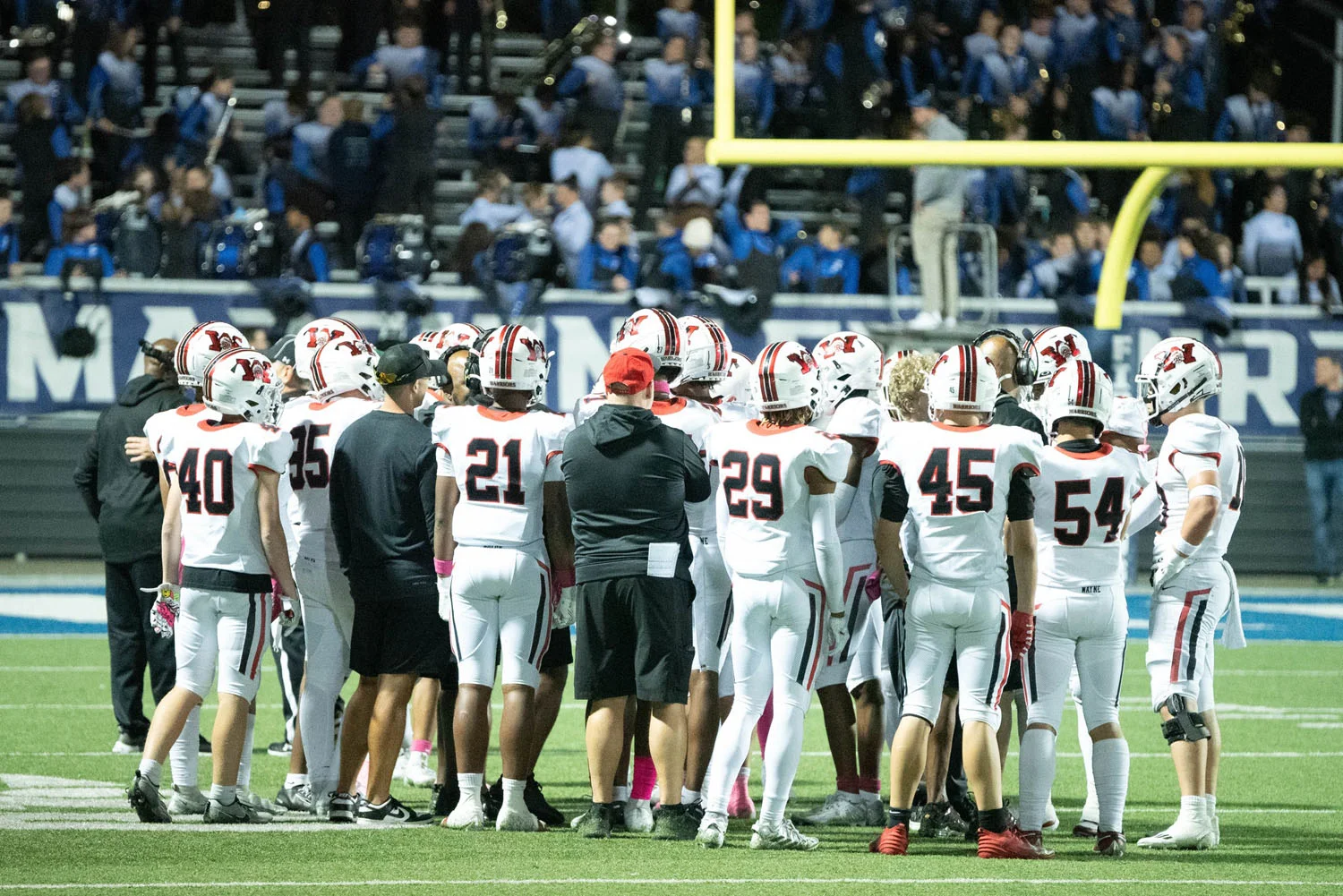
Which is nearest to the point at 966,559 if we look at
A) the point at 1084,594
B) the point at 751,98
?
the point at 1084,594

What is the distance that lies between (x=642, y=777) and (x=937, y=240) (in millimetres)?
9881

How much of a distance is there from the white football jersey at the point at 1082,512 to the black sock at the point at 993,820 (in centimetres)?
85

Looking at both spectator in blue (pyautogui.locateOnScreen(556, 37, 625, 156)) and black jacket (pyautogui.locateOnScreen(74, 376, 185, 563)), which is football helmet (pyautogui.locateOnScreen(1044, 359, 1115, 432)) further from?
spectator in blue (pyautogui.locateOnScreen(556, 37, 625, 156))

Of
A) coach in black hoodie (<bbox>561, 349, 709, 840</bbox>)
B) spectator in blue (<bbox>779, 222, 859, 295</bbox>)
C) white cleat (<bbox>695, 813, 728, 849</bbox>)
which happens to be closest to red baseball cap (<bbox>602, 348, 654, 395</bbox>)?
coach in black hoodie (<bbox>561, 349, 709, 840</bbox>)

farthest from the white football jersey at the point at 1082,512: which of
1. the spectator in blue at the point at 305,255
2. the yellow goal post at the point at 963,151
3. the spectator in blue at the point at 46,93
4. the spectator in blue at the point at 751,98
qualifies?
the spectator in blue at the point at 46,93

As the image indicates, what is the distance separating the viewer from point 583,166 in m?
17.8

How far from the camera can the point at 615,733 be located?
281 inches

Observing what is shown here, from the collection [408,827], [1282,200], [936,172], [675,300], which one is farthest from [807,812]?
[1282,200]

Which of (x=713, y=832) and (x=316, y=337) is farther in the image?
(x=316, y=337)

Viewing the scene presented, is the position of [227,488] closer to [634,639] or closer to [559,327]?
[634,639]

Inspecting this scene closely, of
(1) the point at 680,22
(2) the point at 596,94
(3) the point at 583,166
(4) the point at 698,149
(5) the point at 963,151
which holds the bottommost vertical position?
(5) the point at 963,151

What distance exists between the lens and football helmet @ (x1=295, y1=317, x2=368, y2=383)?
8.01 meters

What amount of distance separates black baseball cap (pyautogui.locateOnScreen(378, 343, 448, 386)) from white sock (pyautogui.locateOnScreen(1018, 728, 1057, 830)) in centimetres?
273

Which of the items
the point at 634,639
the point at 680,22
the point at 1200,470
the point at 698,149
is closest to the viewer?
the point at 634,639
